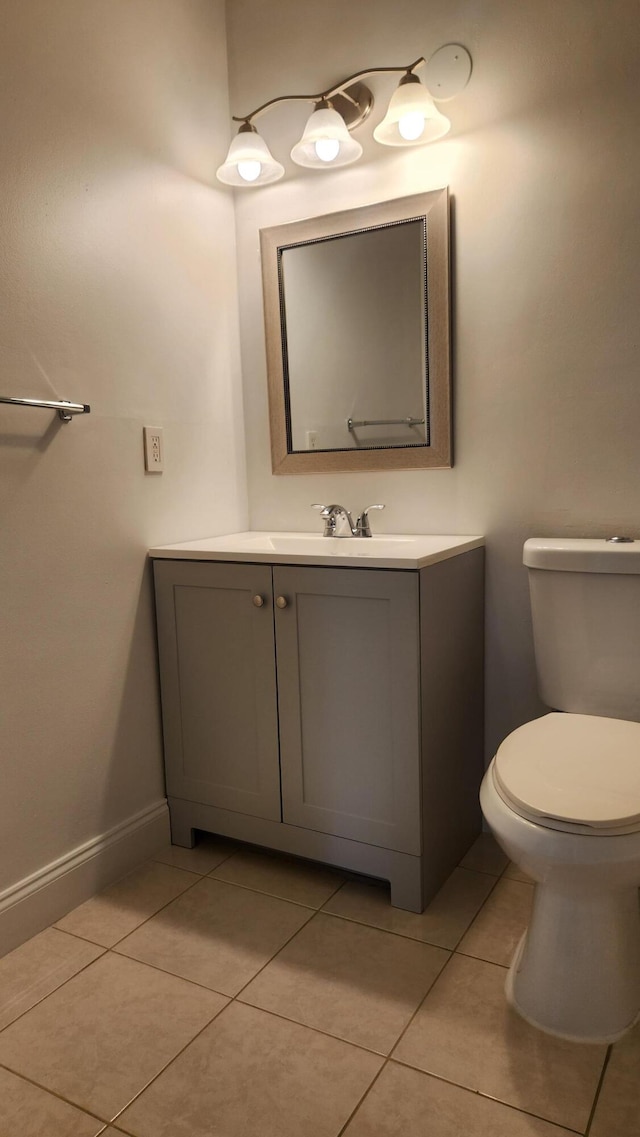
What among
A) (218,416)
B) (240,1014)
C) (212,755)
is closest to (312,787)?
(212,755)

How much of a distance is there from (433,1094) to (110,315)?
65.8 inches

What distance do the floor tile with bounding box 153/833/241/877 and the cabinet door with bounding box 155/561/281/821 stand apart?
14cm

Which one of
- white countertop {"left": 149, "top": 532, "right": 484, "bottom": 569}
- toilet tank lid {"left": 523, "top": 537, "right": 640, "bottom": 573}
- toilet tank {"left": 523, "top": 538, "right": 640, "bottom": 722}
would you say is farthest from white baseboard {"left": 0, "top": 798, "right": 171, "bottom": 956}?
toilet tank lid {"left": 523, "top": 537, "right": 640, "bottom": 573}

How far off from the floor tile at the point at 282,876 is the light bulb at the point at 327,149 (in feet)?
5.83

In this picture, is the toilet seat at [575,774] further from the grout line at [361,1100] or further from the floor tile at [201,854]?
the floor tile at [201,854]

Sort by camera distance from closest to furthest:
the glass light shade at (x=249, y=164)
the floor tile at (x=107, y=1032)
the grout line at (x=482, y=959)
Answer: the floor tile at (x=107, y=1032) < the grout line at (x=482, y=959) < the glass light shade at (x=249, y=164)

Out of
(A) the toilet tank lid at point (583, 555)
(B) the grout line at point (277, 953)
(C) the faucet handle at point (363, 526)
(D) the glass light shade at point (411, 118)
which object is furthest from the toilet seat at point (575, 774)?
(D) the glass light shade at point (411, 118)

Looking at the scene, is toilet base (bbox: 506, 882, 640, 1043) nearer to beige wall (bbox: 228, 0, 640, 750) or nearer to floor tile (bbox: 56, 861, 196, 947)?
beige wall (bbox: 228, 0, 640, 750)

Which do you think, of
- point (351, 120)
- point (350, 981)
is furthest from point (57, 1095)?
point (351, 120)

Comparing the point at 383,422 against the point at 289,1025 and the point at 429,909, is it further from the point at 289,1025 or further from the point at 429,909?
the point at 289,1025

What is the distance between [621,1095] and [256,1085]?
57 cm

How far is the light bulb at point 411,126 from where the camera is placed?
1.69 m

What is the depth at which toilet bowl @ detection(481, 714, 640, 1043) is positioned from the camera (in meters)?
1.15

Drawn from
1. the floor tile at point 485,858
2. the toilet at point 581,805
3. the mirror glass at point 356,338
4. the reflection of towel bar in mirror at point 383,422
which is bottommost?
the floor tile at point 485,858
